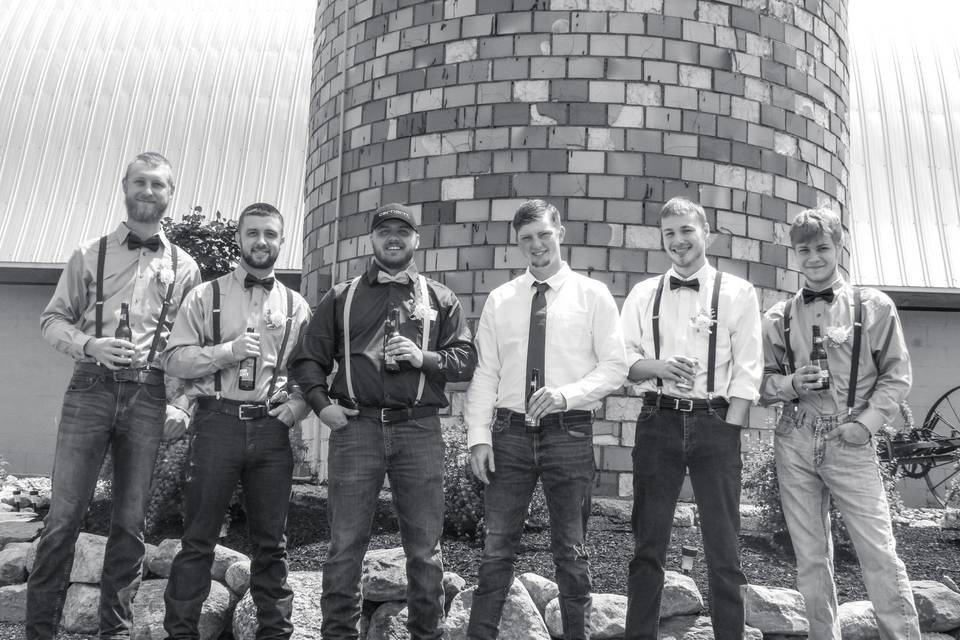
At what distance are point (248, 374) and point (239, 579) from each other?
70.6 inches

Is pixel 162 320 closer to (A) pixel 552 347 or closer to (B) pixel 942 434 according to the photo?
(A) pixel 552 347

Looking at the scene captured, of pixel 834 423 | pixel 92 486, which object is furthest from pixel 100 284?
pixel 834 423

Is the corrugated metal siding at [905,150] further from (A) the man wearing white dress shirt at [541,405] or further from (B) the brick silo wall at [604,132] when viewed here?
(A) the man wearing white dress shirt at [541,405]

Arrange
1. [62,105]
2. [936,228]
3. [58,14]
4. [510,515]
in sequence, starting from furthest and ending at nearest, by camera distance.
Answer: [58,14], [62,105], [936,228], [510,515]

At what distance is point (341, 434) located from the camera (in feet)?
14.3

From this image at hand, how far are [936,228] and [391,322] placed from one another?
1106 centimetres

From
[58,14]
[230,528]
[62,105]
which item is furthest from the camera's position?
[58,14]

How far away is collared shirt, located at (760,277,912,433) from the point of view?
4395 mm

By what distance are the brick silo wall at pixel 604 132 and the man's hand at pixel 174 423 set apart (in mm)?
3291

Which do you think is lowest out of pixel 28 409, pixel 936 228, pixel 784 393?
pixel 784 393

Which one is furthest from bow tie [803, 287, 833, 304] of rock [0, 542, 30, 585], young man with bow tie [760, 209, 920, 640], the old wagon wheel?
the old wagon wheel

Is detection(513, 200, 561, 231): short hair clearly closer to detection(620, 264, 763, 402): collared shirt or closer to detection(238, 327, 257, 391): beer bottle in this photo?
detection(620, 264, 763, 402): collared shirt

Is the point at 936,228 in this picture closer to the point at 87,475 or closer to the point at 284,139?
the point at 284,139

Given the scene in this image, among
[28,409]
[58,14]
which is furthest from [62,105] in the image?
[28,409]
